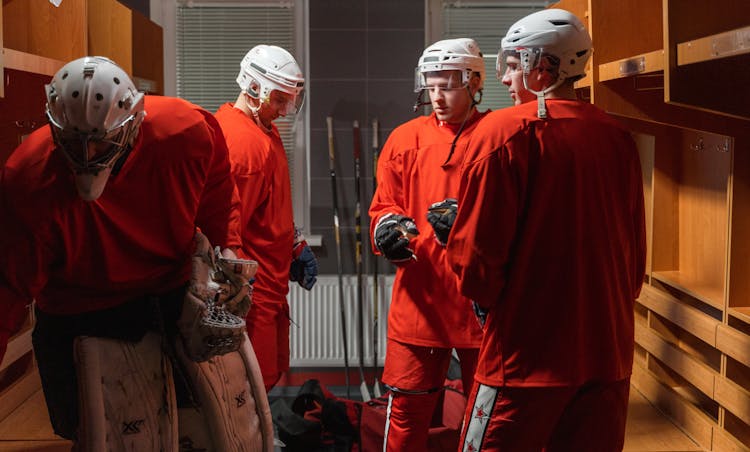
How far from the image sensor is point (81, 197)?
5.31ft

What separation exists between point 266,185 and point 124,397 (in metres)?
1.40

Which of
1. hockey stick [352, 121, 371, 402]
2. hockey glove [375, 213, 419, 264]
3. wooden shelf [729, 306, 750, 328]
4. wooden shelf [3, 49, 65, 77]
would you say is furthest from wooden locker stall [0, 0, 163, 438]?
wooden shelf [729, 306, 750, 328]

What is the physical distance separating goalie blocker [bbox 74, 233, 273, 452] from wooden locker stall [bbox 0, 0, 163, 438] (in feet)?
2.80

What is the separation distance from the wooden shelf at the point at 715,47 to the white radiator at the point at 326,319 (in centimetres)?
303

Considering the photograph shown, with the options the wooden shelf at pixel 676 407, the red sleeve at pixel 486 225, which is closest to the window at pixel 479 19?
the wooden shelf at pixel 676 407

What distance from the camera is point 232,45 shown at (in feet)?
16.2

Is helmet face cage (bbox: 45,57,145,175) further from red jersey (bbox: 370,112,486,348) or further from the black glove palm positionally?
the black glove palm

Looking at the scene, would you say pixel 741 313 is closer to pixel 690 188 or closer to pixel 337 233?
pixel 690 188

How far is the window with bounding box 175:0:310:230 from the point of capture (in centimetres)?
492

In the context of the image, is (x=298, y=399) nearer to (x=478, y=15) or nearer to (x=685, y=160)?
(x=685, y=160)

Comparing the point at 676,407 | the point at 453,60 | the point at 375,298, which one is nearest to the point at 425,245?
the point at 453,60

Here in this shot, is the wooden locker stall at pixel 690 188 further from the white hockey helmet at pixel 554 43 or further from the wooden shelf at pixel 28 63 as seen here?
the wooden shelf at pixel 28 63

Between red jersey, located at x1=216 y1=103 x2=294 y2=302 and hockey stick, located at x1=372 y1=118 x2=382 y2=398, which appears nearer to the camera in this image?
red jersey, located at x1=216 y1=103 x2=294 y2=302

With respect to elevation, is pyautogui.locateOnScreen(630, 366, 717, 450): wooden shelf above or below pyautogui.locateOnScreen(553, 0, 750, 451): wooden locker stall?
below
